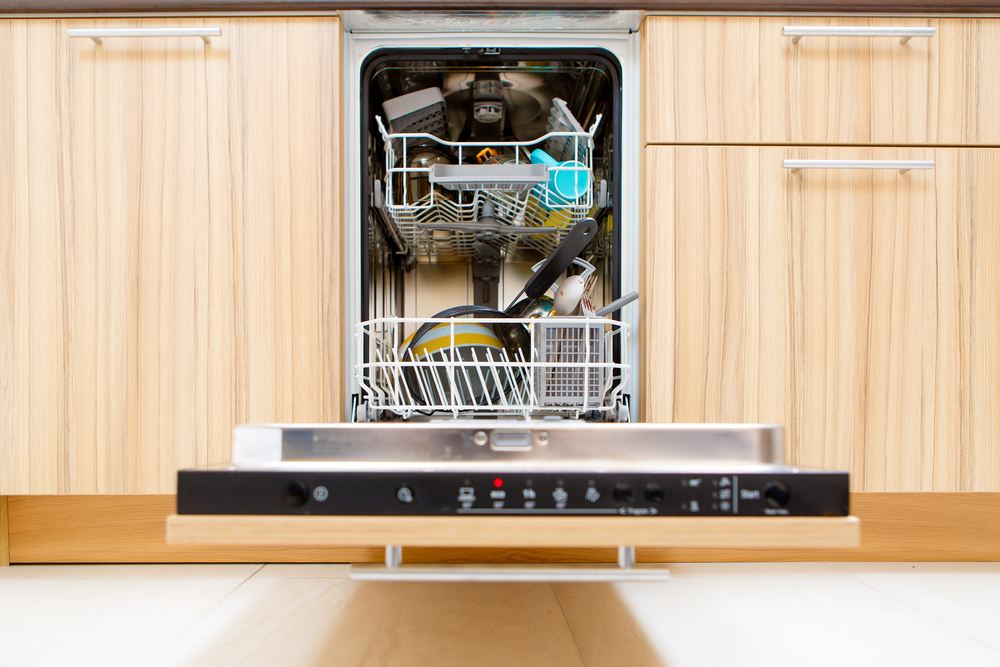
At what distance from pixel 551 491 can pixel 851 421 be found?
0.65 meters

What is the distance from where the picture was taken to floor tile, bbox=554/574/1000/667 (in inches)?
26.9

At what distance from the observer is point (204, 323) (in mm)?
859

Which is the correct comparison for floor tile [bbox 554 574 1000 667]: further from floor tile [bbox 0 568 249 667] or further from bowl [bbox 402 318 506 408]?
floor tile [bbox 0 568 249 667]

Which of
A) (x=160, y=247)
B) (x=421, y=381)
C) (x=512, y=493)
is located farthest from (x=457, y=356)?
(x=160, y=247)

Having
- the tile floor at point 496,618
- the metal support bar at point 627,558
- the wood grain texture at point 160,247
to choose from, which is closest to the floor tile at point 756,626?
the tile floor at point 496,618

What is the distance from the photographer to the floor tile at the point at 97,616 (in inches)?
27.0

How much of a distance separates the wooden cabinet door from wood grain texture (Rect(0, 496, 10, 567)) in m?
1.25

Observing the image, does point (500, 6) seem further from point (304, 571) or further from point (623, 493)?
point (304, 571)

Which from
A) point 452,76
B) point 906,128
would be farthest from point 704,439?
point 452,76

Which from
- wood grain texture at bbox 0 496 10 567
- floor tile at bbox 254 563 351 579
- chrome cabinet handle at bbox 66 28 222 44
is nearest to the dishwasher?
chrome cabinet handle at bbox 66 28 222 44

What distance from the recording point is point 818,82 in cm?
87

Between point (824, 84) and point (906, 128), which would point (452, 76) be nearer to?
point (824, 84)

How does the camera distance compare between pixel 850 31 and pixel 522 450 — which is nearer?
pixel 522 450

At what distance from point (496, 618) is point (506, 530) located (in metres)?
0.40
